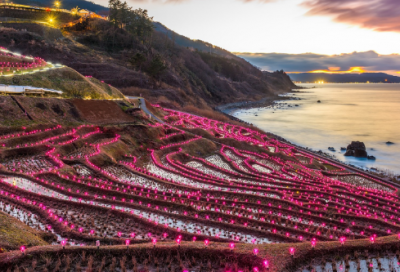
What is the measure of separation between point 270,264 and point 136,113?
34395mm

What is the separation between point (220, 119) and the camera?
66.6 m

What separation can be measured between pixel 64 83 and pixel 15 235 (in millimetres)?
33687

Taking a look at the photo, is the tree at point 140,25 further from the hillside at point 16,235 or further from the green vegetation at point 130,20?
the hillside at point 16,235

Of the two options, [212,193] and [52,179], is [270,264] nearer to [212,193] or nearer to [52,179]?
[212,193]

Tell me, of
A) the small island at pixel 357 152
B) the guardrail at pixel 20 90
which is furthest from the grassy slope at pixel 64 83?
the small island at pixel 357 152

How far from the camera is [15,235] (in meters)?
11.3

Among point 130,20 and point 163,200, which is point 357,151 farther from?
point 130,20

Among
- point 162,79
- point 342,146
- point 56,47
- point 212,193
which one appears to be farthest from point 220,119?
point 56,47

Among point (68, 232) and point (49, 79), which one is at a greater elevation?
point (49, 79)

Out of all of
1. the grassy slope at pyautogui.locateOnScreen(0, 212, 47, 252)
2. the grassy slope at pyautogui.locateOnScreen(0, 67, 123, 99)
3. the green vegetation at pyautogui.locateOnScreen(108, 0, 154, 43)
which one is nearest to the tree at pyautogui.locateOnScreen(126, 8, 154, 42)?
the green vegetation at pyautogui.locateOnScreen(108, 0, 154, 43)

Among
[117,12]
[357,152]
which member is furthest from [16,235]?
[117,12]

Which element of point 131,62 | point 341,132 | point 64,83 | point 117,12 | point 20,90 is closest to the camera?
point 20,90

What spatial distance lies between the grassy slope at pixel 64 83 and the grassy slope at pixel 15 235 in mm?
27989

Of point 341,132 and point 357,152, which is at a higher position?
point 341,132
